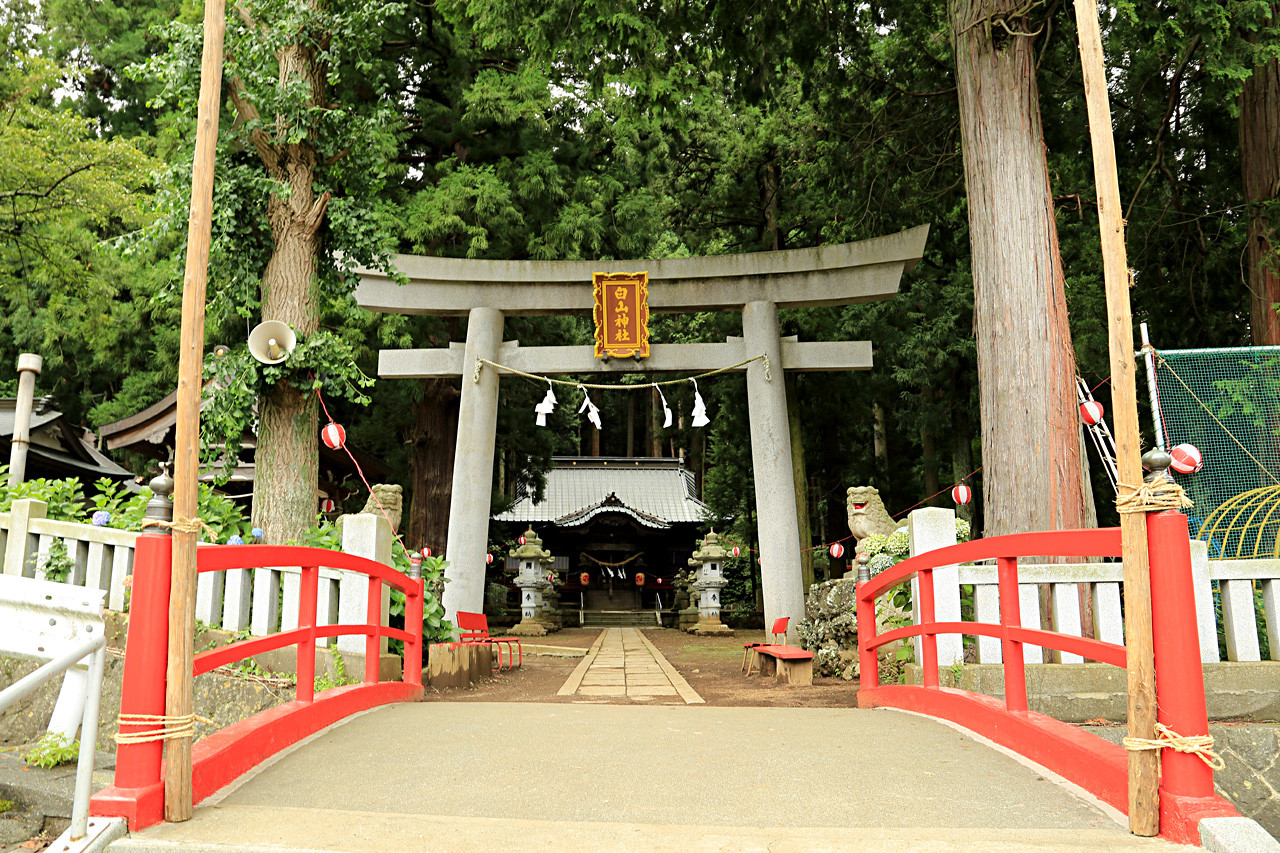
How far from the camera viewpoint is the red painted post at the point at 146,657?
2.37 meters

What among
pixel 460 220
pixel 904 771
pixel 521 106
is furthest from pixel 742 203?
pixel 904 771

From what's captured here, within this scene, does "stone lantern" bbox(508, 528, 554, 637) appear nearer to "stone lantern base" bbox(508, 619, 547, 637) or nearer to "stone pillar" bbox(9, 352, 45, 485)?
"stone lantern base" bbox(508, 619, 547, 637)

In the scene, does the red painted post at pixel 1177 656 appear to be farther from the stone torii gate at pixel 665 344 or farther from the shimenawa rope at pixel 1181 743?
the stone torii gate at pixel 665 344

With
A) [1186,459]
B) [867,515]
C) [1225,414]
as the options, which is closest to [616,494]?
[867,515]

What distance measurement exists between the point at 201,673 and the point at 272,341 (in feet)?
12.5

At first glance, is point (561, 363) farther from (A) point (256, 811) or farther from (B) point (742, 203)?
(A) point (256, 811)

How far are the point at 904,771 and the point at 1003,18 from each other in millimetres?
5495

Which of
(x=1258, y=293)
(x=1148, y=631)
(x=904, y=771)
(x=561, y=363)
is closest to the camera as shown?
(x=1148, y=631)

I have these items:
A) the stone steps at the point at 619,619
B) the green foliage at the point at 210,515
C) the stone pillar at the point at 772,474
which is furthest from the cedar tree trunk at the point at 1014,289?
the stone steps at the point at 619,619

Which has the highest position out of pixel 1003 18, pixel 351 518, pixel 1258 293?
pixel 1003 18

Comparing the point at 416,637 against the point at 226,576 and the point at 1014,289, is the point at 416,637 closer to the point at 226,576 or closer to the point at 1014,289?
the point at 226,576

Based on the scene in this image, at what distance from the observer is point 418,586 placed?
5.62m

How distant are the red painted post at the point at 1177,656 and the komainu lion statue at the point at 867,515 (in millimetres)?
7973

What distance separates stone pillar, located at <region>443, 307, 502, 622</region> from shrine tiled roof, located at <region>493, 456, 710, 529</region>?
11.4 m
